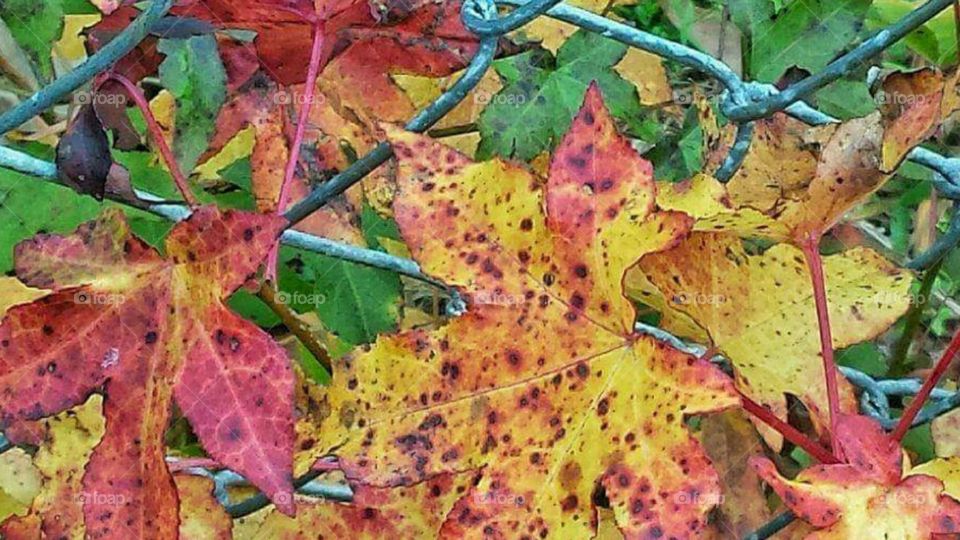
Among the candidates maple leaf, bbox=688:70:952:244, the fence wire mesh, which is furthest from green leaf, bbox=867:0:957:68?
maple leaf, bbox=688:70:952:244

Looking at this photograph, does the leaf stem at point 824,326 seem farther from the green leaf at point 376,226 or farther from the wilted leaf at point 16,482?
the wilted leaf at point 16,482

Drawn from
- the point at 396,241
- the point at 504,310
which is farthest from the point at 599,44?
the point at 504,310

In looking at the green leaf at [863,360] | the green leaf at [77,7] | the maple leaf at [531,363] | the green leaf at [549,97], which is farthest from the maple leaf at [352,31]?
the green leaf at [863,360]

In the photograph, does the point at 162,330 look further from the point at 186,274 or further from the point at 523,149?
the point at 523,149

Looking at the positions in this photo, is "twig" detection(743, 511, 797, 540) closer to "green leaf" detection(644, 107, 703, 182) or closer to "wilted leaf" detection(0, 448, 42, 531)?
"green leaf" detection(644, 107, 703, 182)

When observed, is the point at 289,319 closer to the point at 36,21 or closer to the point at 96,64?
the point at 96,64

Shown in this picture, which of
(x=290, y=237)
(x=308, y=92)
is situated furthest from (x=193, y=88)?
(x=308, y=92)
